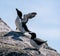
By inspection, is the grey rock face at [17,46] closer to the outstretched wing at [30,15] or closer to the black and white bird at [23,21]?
the black and white bird at [23,21]

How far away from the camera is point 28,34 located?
23391mm

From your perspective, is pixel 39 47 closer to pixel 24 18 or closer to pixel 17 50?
pixel 17 50

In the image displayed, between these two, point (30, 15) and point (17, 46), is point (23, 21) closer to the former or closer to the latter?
point (30, 15)

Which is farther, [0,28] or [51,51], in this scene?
[0,28]

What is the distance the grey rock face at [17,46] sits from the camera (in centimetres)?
1809

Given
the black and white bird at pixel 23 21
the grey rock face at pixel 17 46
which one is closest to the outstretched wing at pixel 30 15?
the black and white bird at pixel 23 21

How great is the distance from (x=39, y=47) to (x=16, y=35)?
1.94 meters

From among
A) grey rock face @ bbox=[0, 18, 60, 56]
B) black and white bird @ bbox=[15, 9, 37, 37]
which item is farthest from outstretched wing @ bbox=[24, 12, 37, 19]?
grey rock face @ bbox=[0, 18, 60, 56]

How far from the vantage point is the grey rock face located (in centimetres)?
1809

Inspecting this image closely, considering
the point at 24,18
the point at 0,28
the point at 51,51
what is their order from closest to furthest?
the point at 51,51
the point at 0,28
the point at 24,18

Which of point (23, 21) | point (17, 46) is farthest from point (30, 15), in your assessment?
point (17, 46)

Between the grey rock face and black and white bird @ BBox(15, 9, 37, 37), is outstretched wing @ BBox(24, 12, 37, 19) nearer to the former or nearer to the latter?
black and white bird @ BBox(15, 9, 37, 37)

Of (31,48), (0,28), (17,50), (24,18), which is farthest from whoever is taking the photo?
(24,18)

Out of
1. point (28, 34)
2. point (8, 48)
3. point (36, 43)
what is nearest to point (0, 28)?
point (28, 34)
